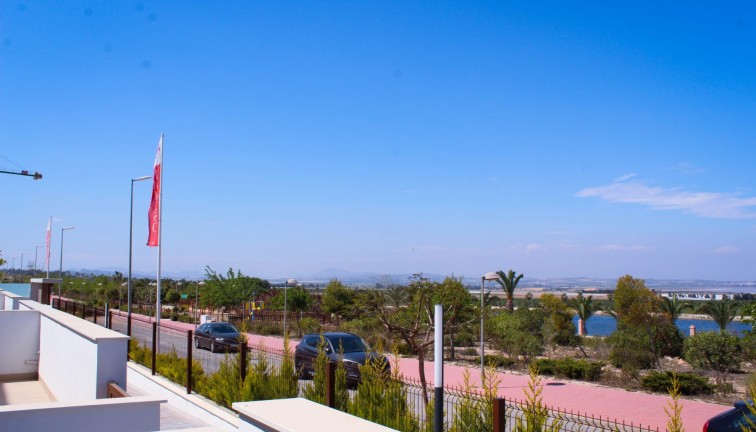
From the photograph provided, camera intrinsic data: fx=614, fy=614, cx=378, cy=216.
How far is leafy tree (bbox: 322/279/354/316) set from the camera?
150 feet

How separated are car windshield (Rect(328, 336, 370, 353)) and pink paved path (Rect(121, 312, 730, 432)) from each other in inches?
90.1

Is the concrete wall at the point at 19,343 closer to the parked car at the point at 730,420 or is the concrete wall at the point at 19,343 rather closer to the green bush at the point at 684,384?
the parked car at the point at 730,420

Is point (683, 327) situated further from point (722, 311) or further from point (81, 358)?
point (81, 358)

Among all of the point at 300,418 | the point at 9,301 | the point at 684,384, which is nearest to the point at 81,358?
the point at 300,418

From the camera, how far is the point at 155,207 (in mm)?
22062

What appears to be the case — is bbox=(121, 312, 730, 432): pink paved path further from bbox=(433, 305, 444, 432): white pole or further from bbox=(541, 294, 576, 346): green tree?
bbox=(541, 294, 576, 346): green tree

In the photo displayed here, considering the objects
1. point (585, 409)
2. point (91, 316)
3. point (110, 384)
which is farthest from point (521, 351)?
point (110, 384)

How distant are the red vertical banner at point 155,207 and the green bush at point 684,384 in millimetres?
16860

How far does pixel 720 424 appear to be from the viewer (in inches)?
330

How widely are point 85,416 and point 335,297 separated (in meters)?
40.2

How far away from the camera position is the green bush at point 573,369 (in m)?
20.4

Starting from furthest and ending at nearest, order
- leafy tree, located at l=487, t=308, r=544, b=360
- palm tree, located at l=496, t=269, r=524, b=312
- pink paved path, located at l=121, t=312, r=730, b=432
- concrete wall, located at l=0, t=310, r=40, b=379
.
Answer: palm tree, located at l=496, t=269, r=524, b=312
leafy tree, located at l=487, t=308, r=544, b=360
concrete wall, located at l=0, t=310, r=40, b=379
pink paved path, located at l=121, t=312, r=730, b=432

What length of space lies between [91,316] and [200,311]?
3762cm

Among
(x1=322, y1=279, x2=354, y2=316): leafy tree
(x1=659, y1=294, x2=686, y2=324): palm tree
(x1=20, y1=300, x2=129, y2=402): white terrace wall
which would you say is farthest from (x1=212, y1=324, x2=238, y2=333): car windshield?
(x1=659, y1=294, x2=686, y2=324): palm tree
